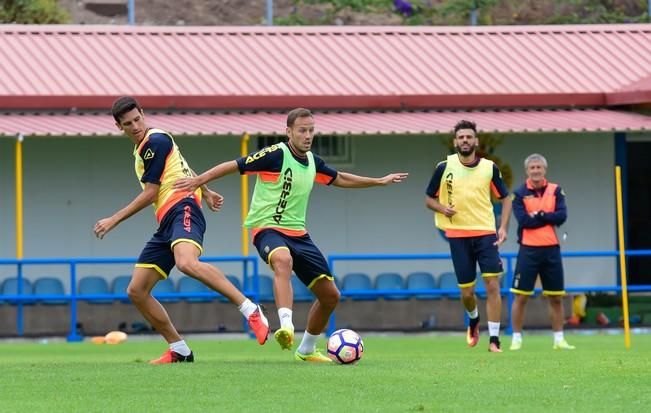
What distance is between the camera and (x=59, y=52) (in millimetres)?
24250

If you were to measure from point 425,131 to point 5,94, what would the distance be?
5829 millimetres

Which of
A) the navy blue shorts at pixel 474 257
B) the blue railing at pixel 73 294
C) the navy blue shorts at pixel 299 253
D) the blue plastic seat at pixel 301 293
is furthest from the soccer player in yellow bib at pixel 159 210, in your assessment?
the blue plastic seat at pixel 301 293

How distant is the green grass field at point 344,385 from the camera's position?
9.10 metres

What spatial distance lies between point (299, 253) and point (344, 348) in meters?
0.77

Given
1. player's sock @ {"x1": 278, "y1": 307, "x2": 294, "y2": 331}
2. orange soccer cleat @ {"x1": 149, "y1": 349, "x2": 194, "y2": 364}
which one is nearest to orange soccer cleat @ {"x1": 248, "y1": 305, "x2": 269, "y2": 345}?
player's sock @ {"x1": 278, "y1": 307, "x2": 294, "y2": 331}

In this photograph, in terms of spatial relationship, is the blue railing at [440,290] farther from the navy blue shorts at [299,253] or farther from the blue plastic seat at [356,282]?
the navy blue shorts at [299,253]

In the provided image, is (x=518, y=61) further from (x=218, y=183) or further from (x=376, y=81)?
(x=218, y=183)

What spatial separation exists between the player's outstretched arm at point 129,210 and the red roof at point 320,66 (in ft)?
36.1

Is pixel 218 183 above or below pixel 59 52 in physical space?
below

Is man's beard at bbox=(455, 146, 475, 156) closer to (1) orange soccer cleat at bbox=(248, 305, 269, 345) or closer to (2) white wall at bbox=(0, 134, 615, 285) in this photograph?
(1) orange soccer cleat at bbox=(248, 305, 269, 345)

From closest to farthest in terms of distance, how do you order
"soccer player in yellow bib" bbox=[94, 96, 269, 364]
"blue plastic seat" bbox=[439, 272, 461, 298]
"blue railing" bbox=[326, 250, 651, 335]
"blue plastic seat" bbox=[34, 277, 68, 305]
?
"soccer player in yellow bib" bbox=[94, 96, 269, 364] → "blue railing" bbox=[326, 250, 651, 335] → "blue plastic seat" bbox=[34, 277, 68, 305] → "blue plastic seat" bbox=[439, 272, 461, 298]

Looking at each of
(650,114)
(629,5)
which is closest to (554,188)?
(650,114)

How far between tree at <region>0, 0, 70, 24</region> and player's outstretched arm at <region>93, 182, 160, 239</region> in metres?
23.5

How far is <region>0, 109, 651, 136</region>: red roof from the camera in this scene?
70.5 feet
